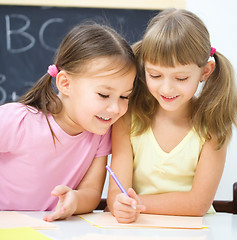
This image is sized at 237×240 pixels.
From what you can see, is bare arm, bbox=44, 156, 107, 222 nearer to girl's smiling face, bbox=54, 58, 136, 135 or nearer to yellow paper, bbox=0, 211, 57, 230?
yellow paper, bbox=0, 211, 57, 230

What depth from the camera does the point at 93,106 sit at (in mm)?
1108

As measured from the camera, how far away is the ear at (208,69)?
1.16 m

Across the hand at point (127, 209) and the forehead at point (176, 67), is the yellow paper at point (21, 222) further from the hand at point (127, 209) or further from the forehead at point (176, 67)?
the forehead at point (176, 67)

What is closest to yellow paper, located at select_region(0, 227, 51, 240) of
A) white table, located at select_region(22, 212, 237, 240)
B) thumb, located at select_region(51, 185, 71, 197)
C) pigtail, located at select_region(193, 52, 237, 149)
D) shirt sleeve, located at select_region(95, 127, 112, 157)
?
white table, located at select_region(22, 212, 237, 240)

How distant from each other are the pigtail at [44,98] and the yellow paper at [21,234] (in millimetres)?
468

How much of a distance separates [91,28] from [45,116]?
12.0 inches

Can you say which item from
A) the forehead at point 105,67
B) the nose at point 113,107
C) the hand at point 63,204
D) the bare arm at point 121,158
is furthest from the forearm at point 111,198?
the forehead at point 105,67

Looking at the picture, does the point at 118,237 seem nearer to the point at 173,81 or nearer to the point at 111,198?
the point at 111,198

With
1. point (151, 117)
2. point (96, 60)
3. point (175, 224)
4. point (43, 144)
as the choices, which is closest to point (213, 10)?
point (151, 117)

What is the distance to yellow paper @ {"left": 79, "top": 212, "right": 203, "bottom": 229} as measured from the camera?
915mm

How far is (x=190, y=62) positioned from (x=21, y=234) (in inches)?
24.9

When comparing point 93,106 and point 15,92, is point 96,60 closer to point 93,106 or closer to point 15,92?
point 93,106

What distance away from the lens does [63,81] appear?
1.18m

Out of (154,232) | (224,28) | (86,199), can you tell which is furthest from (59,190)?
(224,28)
